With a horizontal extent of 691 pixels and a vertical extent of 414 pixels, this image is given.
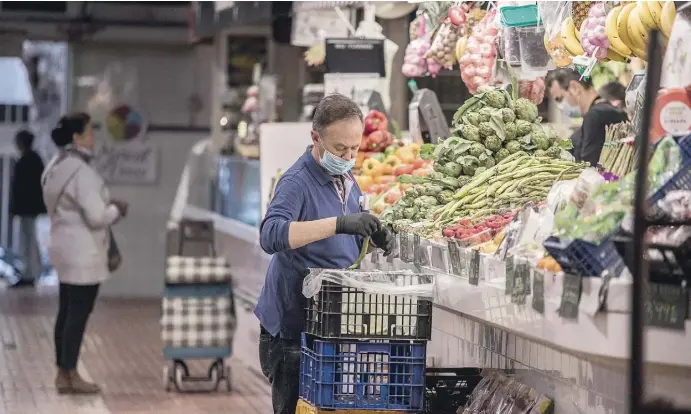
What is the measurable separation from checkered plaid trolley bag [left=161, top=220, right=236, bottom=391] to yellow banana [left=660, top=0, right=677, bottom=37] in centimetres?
568

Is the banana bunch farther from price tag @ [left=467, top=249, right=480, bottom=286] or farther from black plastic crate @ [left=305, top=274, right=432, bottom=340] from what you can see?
black plastic crate @ [left=305, top=274, right=432, bottom=340]

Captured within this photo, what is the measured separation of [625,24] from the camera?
5.08m

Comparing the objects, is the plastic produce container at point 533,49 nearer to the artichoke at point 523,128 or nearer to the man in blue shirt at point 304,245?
the artichoke at point 523,128

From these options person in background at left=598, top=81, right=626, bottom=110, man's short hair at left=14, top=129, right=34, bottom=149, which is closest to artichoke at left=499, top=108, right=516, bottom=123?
person in background at left=598, top=81, right=626, bottom=110

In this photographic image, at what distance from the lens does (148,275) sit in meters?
16.8

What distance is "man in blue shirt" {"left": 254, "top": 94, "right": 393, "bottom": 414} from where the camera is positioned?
5031mm

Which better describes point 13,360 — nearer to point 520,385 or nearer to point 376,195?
point 376,195

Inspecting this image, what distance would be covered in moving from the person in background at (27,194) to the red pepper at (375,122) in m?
8.81

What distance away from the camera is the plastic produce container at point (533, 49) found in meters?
6.25

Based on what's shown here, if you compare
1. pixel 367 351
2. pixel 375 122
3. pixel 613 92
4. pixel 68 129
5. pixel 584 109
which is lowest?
pixel 367 351

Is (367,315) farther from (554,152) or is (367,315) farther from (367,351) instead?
(554,152)

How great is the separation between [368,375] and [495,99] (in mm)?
2199

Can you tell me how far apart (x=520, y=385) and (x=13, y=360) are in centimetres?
698

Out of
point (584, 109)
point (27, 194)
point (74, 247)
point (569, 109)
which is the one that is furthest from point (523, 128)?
point (27, 194)
